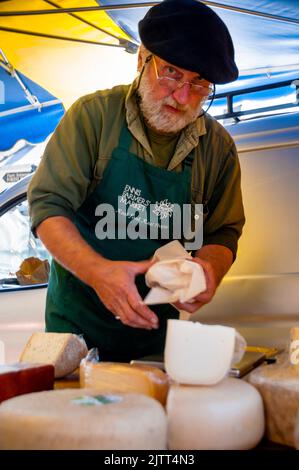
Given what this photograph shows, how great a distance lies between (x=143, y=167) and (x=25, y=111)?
200 centimetres

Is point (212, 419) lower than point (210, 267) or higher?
Result: lower

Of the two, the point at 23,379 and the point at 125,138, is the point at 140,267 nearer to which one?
the point at 23,379

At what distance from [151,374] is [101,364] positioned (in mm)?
132

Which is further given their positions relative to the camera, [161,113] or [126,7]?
[126,7]

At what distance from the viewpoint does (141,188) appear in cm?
189

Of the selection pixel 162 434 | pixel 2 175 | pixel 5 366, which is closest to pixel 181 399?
pixel 162 434

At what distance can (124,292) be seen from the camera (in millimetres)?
1438

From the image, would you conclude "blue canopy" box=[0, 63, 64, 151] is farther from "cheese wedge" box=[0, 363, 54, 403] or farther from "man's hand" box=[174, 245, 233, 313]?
"cheese wedge" box=[0, 363, 54, 403]

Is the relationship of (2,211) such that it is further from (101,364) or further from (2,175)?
(101,364)

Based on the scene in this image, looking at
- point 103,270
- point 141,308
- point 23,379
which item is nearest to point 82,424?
point 23,379

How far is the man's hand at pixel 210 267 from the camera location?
1521mm
